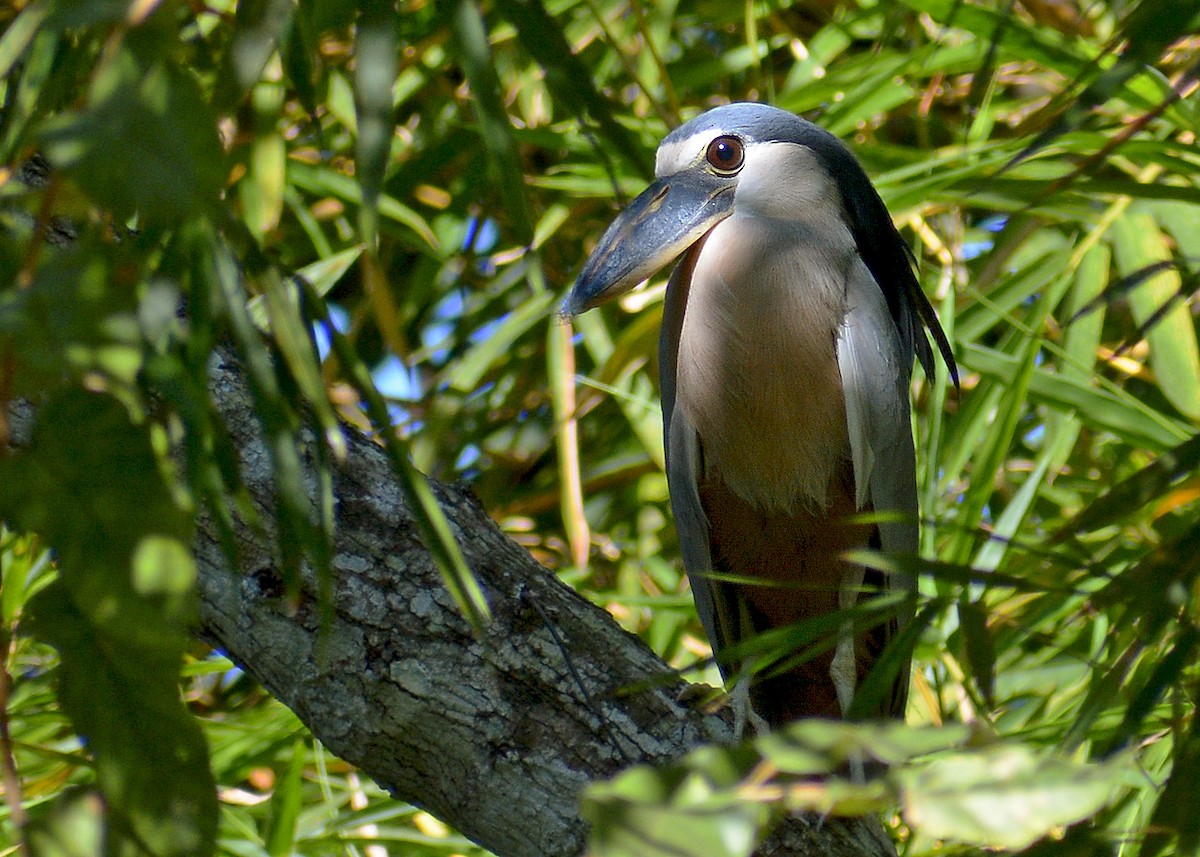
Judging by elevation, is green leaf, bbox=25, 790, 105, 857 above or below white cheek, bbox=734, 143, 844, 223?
below

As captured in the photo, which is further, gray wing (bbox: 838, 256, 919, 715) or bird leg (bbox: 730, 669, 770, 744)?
gray wing (bbox: 838, 256, 919, 715)

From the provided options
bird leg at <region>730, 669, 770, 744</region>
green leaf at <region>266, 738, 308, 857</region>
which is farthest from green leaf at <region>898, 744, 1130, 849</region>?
green leaf at <region>266, 738, 308, 857</region>

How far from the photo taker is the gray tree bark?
112cm

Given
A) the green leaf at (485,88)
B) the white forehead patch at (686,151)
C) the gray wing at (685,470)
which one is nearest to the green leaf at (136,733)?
the green leaf at (485,88)

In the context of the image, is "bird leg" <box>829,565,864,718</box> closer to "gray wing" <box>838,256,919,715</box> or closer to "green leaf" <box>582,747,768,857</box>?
"gray wing" <box>838,256,919,715</box>

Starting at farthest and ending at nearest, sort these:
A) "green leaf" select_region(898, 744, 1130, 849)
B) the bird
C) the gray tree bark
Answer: the bird < the gray tree bark < "green leaf" select_region(898, 744, 1130, 849)

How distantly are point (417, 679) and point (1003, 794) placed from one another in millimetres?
726

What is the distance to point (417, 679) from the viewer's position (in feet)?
3.67

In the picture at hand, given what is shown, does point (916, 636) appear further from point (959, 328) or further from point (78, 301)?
point (959, 328)

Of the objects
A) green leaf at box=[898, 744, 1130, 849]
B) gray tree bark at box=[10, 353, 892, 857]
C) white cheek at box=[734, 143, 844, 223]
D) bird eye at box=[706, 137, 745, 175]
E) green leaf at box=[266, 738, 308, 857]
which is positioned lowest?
green leaf at box=[266, 738, 308, 857]

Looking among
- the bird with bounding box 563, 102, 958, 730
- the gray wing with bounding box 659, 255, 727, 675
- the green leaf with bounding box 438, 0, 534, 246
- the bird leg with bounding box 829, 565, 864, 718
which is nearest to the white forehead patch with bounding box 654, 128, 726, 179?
the bird with bounding box 563, 102, 958, 730

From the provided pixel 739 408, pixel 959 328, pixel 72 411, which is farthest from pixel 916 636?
pixel 959 328

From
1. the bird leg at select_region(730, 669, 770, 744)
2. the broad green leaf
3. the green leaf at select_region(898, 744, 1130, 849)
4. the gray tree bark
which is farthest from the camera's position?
the broad green leaf

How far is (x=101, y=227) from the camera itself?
0.61 meters
